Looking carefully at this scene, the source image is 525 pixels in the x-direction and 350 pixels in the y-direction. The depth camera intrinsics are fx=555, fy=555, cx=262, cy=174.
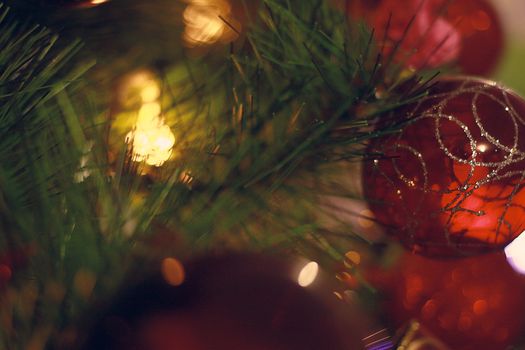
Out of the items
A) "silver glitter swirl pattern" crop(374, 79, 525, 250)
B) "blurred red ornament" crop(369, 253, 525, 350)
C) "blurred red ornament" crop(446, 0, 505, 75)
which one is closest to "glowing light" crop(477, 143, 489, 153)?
"silver glitter swirl pattern" crop(374, 79, 525, 250)

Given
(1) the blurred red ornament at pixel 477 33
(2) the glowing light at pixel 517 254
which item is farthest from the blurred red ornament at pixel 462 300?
(1) the blurred red ornament at pixel 477 33

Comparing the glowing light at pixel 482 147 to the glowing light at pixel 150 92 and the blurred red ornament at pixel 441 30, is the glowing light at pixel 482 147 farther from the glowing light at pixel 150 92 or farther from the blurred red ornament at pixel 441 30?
the glowing light at pixel 150 92

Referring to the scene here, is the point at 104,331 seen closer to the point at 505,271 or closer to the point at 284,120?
the point at 284,120

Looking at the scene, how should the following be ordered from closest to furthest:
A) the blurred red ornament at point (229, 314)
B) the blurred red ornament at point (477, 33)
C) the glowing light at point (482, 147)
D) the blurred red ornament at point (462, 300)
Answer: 1. the blurred red ornament at point (229, 314)
2. the glowing light at point (482, 147)
3. the blurred red ornament at point (462, 300)
4. the blurred red ornament at point (477, 33)

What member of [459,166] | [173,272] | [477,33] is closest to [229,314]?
[173,272]

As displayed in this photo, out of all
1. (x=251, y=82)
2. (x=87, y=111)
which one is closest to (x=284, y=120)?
(x=251, y=82)

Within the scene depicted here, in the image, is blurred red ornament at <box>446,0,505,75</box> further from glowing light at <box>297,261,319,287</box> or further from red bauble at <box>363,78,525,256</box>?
glowing light at <box>297,261,319,287</box>
